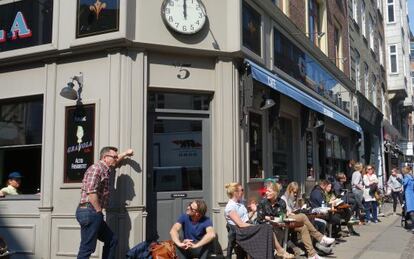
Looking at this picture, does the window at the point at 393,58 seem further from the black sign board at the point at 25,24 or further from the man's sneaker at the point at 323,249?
the black sign board at the point at 25,24

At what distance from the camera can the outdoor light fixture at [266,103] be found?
965 cm

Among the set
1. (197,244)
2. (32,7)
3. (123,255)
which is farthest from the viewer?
(32,7)

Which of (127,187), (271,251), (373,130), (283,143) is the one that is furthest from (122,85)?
(373,130)

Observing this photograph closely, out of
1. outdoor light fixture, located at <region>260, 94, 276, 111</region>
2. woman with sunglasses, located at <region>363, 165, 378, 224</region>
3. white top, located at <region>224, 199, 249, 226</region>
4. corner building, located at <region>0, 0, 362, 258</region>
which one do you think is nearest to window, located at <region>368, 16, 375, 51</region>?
woman with sunglasses, located at <region>363, 165, 378, 224</region>

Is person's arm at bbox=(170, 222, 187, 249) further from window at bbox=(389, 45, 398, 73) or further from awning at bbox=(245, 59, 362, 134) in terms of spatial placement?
window at bbox=(389, 45, 398, 73)

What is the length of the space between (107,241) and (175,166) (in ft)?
6.12

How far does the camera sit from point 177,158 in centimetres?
824

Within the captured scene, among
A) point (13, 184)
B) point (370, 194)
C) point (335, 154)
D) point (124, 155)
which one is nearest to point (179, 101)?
point (124, 155)

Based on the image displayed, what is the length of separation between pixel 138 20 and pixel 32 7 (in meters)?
2.16

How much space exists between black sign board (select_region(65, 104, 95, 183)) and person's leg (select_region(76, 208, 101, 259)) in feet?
4.19

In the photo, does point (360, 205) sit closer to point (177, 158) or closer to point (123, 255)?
point (177, 158)

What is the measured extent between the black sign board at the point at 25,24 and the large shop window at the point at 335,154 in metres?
10.4

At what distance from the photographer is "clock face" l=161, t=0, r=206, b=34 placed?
8.00 meters

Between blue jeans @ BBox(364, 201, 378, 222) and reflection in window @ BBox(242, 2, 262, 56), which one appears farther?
blue jeans @ BBox(364, 201, 378, 222)
